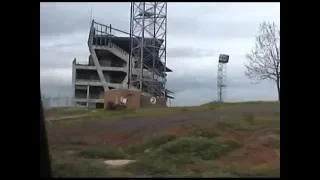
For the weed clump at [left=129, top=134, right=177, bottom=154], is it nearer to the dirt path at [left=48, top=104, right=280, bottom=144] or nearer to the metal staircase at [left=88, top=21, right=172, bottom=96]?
the dirt path at [left=48, top=104, right=280, bottom=144]

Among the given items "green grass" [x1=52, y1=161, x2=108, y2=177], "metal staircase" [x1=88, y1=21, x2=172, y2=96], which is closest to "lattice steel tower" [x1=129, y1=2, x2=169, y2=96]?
"metal staircase" [x1=88, y1=21, x2=172, y2=96]

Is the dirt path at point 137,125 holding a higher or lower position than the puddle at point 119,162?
higher

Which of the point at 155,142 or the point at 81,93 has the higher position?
the point at 81,93

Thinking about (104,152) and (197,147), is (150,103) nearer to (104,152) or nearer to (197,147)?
(197,147)

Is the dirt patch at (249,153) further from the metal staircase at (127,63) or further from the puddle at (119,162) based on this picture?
the metal staircase at (127,63)

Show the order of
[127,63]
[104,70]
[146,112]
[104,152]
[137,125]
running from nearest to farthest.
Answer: [104,152], [146,112], [137,125], [127,63], [104,70]

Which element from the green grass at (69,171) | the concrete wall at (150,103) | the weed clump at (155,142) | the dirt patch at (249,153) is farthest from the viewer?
the weed clump at (155,142)

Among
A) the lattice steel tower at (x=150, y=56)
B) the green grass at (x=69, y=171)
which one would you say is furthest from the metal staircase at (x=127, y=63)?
the green grass at (x=69, y=171)

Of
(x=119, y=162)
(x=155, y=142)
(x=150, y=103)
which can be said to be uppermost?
(x=150, y=103)

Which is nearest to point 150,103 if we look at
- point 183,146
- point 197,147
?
point 183,146

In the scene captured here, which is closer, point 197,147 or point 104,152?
point 104,152

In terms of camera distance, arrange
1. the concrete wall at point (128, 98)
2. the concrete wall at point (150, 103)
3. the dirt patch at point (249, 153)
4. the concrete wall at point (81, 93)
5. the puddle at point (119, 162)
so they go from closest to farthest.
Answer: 1. the puddle at point (119, 162)
2. the dirt patch at point (249, 153)
3. the concrete wall at point (81, 93)
4. the concrete wall at point (150, 103)
5. the concrete wall at point (128, 98)
